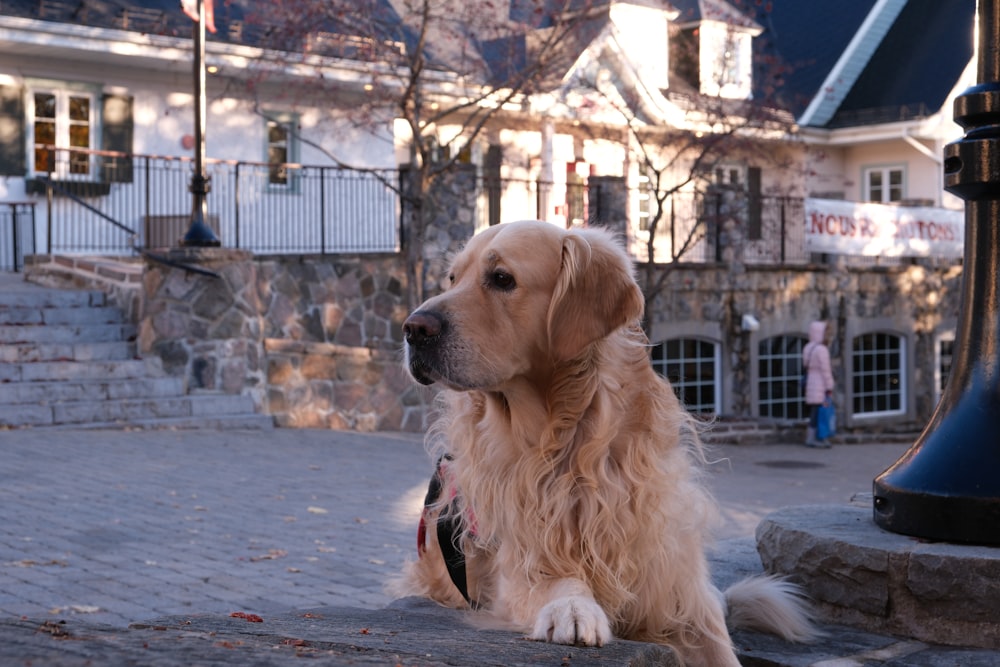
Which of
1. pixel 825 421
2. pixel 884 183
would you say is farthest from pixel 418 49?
pixel 884 183

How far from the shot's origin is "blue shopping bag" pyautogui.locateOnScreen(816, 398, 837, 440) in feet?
64.9

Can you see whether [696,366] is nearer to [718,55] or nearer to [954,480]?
[718,55]

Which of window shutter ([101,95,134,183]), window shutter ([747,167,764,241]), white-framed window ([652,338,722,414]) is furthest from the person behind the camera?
window shutter ([747,167,764,241])

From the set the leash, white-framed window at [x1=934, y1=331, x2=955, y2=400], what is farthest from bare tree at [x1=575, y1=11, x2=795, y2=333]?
the leash

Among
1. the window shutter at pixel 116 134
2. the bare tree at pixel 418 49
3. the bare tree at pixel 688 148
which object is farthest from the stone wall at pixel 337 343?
the window shutter at pixel 116 134

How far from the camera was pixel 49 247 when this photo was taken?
18.7m

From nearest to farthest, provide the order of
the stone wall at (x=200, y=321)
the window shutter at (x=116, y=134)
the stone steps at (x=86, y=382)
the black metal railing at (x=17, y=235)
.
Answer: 1. the stone steps at (x=86, y=382)
2. the stone wall at (x=200, y=321)
3. the black metal railing at (x=17, y=235)
4. the window shutter at (x=116, y=134)

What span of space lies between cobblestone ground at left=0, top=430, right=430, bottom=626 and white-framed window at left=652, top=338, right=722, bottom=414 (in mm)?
8903

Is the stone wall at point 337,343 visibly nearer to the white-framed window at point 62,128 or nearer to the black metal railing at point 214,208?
the black metal railing at point 214,208

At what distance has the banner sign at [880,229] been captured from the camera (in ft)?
75.0

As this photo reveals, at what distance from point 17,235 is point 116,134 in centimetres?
269

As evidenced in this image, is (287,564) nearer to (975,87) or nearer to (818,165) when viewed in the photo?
(975,87)

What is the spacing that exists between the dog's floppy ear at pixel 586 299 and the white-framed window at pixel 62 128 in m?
18.9

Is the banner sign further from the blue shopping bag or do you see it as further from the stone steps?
the stone steps
